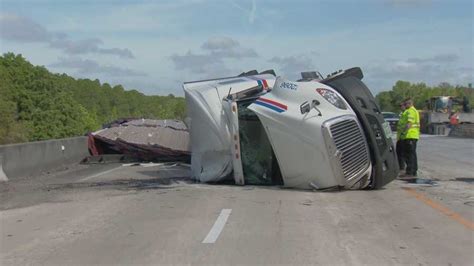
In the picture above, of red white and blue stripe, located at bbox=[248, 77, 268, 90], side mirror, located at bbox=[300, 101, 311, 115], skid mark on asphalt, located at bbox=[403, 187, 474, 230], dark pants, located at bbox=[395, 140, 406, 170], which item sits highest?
red white and blue stripe, located at bbox=[248, 77, 268, 90]

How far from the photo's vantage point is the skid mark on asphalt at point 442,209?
27.5 ft

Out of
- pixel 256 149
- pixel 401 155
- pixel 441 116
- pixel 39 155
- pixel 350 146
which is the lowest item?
pixel 39 155

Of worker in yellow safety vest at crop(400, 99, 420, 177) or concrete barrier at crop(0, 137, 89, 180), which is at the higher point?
worker in yellow safety vest at crop(400, 99, 420, 177)

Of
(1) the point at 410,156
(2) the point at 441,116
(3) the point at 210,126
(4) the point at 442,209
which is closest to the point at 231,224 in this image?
(4) the point at 442,209

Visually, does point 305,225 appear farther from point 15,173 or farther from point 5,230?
point 15,173

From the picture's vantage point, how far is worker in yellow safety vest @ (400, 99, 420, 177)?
13969mm

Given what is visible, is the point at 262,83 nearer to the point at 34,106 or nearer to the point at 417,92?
the point at 34,106

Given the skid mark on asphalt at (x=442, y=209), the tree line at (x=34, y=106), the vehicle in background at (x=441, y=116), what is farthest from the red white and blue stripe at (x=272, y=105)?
the tree line at (x=34, y=106)

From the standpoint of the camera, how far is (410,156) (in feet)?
45.8

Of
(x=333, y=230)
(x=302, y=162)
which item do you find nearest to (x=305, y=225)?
(x=333, y=230)

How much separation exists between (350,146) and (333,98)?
0.97m

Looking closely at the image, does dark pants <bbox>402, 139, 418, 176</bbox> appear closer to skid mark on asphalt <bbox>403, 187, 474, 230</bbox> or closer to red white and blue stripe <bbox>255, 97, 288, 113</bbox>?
skid mark on asphalt <bbox>403, 187, 474, 230</bbox>

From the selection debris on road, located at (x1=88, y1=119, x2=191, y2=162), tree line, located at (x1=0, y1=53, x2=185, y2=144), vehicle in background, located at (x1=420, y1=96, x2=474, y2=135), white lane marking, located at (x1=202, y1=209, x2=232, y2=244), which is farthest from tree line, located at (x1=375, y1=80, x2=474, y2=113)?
white lane marking, located at (x1=202, y1=209, x2=232, y2=244)

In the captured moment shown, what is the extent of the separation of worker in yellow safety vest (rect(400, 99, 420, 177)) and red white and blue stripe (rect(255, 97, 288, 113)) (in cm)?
391
